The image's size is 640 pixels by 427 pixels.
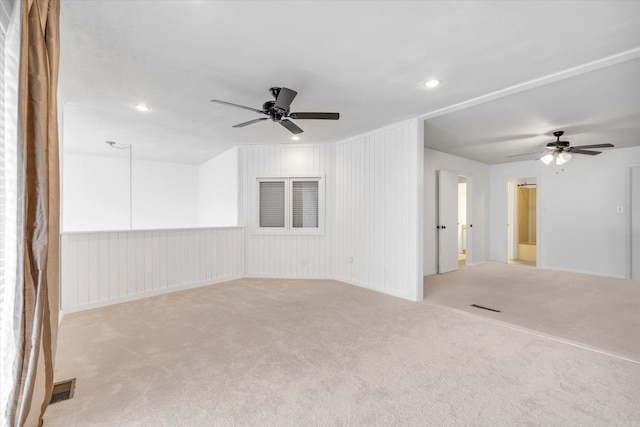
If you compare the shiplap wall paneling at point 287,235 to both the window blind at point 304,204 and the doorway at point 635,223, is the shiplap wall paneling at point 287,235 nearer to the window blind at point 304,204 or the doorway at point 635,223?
the window blind at point 304,204

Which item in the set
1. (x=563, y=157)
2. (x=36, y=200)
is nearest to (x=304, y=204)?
(x=36, y=200)

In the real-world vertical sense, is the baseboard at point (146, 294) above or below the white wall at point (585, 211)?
below

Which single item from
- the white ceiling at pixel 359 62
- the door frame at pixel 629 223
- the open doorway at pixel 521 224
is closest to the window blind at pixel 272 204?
the white ceiling at pixel 359 62

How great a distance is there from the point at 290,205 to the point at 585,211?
6.13 m

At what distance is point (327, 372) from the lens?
87.4 inches

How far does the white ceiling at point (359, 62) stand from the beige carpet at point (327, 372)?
2528 millimetres

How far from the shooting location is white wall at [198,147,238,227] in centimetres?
577

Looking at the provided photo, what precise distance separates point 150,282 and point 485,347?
4.33 meters

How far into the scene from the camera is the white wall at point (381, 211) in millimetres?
4070

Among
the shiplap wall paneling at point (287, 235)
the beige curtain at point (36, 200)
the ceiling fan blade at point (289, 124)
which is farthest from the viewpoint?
the shiplap wall paneling at point (287, 235)

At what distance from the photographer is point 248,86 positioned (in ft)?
9.96

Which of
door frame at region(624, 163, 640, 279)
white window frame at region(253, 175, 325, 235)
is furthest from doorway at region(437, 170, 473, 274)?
door frame at region(624, 163, 640, 279)

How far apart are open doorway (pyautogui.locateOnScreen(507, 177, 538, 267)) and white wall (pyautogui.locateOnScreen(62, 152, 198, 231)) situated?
8.31 meters

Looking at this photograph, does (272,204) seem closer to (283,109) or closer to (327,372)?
(283,109)
